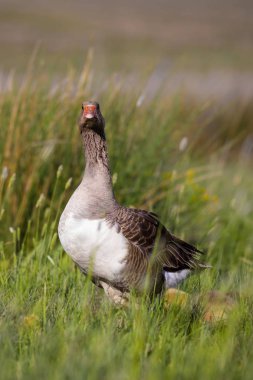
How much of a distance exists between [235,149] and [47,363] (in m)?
11.8

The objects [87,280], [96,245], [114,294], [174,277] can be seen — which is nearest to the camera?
[87,280]

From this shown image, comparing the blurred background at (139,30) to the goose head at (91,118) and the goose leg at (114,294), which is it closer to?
the goose head at (91,118)

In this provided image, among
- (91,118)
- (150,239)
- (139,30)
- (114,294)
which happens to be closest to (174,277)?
Answer: (150,239)

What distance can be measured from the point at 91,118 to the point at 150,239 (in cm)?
78

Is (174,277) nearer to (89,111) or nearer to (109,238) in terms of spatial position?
Result: (109,238)

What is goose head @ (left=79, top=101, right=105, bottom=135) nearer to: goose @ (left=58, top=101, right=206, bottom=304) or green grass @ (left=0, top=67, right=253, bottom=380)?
goose @ (left=58, top=101, right=206, bottom=304)

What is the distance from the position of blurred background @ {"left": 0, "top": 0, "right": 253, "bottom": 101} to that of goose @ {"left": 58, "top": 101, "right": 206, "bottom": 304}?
22.9 m

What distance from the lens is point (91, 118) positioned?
507 cm

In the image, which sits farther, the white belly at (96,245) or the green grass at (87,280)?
the white belly at (96,245)

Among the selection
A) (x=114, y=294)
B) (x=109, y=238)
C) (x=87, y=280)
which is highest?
(x=109, y=238)

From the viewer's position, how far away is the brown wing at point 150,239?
494 centimetres

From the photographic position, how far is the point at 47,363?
3.70 m

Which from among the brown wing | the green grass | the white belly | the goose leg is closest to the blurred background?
the green grass

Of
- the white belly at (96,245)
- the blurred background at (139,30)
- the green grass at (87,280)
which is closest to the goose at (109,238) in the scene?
the white belly at (96,245)
